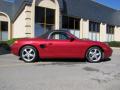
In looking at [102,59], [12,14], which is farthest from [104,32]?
[102,59]

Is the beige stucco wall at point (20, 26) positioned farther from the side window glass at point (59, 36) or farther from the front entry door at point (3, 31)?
the side window glass at point (59, 36)

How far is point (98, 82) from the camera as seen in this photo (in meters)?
7.49

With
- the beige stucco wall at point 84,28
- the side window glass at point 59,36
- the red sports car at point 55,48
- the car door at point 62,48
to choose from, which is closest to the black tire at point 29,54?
the red sports car at point 55,48

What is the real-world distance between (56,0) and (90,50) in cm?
1474

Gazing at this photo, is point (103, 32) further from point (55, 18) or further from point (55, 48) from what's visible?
point (55, 48)

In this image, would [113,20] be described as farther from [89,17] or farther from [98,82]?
[98,82]

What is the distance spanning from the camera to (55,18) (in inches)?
1031

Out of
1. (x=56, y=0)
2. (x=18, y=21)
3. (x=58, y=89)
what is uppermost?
(x=56, y=0)

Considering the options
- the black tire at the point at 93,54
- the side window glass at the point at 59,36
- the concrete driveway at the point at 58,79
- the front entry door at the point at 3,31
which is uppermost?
the front entry door at the point at 3,31

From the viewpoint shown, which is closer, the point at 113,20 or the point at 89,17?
the point at 89,17

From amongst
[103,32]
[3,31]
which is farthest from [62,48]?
[103,32]

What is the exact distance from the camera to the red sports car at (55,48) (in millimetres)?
11516

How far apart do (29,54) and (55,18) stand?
14960 millimetres

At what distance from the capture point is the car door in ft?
37.8
